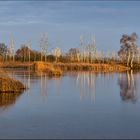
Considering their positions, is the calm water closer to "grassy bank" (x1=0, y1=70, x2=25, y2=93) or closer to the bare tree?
"grassy bank" (x1=0, y1=70, x2=25, y2=93)

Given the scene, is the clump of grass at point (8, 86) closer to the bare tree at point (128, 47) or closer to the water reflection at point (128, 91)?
the water reflection at point (128, 91)

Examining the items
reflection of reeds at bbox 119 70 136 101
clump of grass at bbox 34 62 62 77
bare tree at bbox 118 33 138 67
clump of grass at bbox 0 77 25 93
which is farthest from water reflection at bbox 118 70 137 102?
bare tree at bbox 118 33 138 67

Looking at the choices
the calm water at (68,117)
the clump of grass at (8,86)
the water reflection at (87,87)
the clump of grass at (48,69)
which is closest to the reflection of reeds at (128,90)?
the calm water at (68,117)

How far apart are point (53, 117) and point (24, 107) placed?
2.46 meters

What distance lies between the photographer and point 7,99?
1580 cm

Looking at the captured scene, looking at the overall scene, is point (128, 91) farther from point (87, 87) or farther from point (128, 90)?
point (87, 87)

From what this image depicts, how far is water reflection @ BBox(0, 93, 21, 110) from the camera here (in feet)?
46.6

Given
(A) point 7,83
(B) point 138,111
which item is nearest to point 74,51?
(A) point 7,83

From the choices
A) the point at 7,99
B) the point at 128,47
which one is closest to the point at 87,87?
the point at 7,99

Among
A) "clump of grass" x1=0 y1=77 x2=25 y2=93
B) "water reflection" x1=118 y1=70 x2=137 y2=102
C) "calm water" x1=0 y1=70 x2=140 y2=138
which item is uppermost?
"clump of grass" x1=0 y1=77 x2=25 y2=93

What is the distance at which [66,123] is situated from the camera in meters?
10.7

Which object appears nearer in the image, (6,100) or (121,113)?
(121,113)

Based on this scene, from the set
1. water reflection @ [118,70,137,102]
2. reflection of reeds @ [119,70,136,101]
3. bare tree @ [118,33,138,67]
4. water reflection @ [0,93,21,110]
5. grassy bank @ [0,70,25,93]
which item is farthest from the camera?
bare tree @ [118,33,138,67]

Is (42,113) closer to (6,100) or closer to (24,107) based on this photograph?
(24,107)
